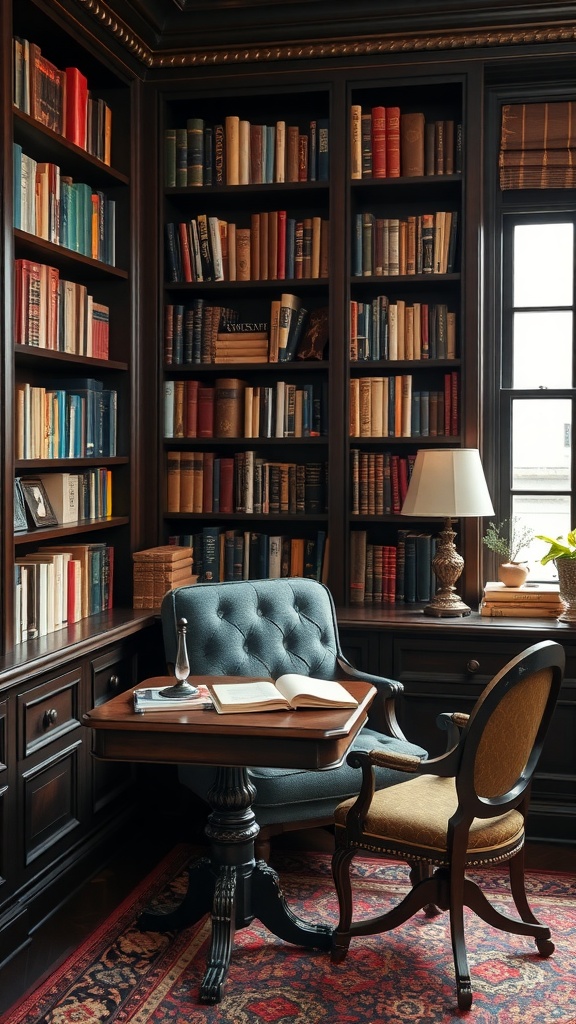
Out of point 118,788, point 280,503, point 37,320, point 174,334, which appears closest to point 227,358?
point 174,334

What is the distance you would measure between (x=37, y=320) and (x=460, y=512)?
5.43 feet

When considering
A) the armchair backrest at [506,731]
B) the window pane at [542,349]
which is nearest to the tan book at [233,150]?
the window pane at [542,349]

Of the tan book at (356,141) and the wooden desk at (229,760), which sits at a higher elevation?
the tan book at (356,141)

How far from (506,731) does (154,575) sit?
173cm

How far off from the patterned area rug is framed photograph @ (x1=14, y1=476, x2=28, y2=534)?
127cm

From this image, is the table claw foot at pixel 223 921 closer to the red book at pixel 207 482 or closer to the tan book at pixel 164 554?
the tan book at pixel 164 554

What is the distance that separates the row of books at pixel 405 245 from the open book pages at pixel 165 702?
2.07m

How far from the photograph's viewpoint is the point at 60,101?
3529 mm

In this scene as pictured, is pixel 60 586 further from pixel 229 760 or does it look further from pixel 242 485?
pixel 229 760

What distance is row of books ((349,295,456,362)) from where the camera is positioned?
4012mm

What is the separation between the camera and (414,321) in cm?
403

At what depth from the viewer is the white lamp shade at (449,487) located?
3.68 m

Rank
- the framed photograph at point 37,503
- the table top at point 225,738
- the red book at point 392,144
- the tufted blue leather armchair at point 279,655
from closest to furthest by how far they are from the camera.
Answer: the table top at point 225,738 → the tufted blue leather armchair at point 279,655 → the framed photograph at point 37,503 → the red book at point 392,144

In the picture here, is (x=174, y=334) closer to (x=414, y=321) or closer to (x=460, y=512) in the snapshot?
(x=414, y=321)
